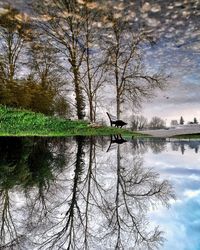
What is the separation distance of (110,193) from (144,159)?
11.5 feet

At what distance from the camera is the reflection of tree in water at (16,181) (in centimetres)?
276

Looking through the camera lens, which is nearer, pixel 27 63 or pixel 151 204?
pixel 151 204

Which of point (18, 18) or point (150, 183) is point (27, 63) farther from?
point (150, 183)

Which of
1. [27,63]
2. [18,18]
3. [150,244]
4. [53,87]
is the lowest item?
[150,244]

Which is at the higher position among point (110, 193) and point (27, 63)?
point (27, 63)

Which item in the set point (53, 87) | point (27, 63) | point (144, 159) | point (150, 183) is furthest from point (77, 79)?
point (150, 183)

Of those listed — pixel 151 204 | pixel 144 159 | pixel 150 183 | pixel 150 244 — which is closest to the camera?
pixel 150 244

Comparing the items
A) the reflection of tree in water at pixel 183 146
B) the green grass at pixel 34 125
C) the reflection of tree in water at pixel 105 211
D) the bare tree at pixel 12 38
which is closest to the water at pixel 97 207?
the reflection of tree in water at pixel 105 211

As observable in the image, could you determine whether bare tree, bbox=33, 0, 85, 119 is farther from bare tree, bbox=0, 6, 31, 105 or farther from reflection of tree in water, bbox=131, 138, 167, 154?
reflection of tree in water, bbox=131, 138, 167, 154

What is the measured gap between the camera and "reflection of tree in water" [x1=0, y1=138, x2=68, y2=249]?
2756 millimetres

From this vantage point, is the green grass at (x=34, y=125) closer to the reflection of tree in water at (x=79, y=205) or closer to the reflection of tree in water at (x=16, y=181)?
the reflection of tree in water at (x=16, y=181)

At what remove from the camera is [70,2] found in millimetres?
25672

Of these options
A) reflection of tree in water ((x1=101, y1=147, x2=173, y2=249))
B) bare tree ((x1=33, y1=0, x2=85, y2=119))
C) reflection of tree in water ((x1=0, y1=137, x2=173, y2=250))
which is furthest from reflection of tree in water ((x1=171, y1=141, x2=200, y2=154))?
bare tree ((x1=33, y1=0, x2=85, y2=119))

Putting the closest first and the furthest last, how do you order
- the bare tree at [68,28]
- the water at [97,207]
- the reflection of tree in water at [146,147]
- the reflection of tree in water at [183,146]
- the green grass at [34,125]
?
1. the water at [97,207]
2. the reflection of tree in water at [146,147]
3. the reflection of tree in water at [183,146]
4. the green grass at [34,125]
5. the bare tree at [68,28]
